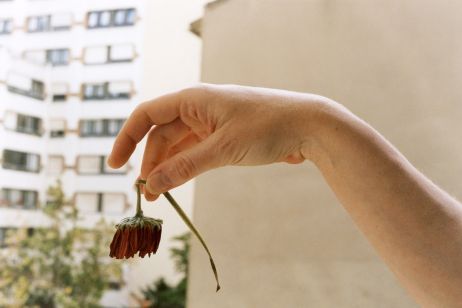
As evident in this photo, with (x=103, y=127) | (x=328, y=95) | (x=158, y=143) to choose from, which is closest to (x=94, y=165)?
(x=103, y=127)

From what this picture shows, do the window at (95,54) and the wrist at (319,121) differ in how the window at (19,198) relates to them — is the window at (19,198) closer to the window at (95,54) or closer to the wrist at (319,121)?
the window at (95,54)

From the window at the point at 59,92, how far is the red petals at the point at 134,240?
2694 millimetres

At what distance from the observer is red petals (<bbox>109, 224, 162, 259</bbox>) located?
19.8 inches

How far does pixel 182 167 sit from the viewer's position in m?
0.50

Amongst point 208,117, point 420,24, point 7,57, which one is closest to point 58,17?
point 7,57

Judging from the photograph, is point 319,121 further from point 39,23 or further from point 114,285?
point 114,285

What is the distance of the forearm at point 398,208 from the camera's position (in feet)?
1.62

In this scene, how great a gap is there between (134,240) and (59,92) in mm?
2717

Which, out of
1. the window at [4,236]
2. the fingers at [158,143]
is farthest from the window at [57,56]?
the fingers at [158,143]

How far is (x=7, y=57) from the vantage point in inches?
111

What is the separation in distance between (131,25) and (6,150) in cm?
94

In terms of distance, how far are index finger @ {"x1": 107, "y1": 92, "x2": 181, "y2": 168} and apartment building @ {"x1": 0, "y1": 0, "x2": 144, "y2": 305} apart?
2458mm

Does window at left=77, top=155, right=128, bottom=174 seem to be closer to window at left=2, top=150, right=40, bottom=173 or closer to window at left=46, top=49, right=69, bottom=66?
window at left=2, top=150, right=40, bottom=173

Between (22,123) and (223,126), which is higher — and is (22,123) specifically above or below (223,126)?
below
